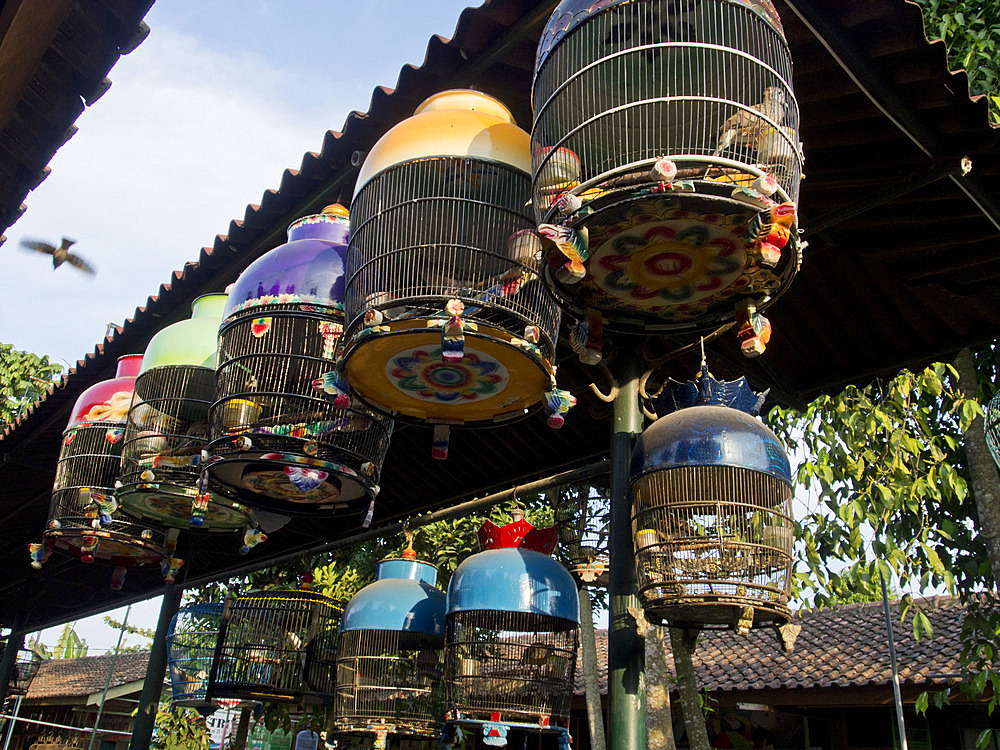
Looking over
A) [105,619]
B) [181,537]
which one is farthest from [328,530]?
[105,619]

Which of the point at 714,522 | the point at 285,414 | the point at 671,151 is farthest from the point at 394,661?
the point at 671,151

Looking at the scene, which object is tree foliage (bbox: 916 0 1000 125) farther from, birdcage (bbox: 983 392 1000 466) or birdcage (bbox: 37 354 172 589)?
birdcage (bbox: 37 354 172 589)

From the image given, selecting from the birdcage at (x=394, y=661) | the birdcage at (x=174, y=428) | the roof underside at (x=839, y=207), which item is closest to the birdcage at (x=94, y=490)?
the birdcage at (x=174, y=428)

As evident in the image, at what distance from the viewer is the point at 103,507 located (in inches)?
237

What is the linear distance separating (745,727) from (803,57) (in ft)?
33.5

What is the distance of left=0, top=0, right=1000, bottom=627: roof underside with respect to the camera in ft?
11.2

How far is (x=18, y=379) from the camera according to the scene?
1652 centimetres

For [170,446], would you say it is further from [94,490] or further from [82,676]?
[82,676]

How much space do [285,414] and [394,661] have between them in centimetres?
157

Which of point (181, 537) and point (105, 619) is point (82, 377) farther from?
point (105, 619)

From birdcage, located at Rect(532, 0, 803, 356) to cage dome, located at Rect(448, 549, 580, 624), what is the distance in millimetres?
1541

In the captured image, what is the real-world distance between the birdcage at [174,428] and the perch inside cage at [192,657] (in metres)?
1.16

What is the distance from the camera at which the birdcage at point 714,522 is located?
9.70ft

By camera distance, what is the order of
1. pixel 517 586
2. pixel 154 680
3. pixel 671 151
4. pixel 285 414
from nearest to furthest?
pixel 671 151 < pixel 517 586 < pixel 285 414 < pixel 154 680
